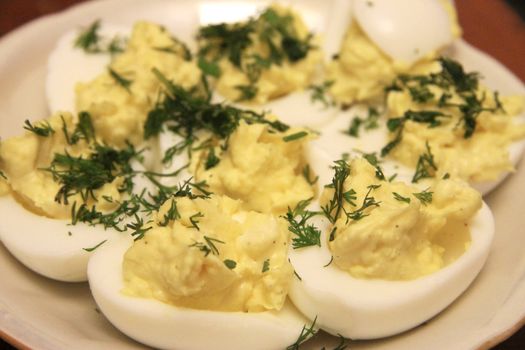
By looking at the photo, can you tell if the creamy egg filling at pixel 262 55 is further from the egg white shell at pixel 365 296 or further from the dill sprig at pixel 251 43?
the egg white shell at pixel 365 296

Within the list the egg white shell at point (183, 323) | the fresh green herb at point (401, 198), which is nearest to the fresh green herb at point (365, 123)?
the fresh green herb at point (401, 198)

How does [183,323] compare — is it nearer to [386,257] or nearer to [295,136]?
[386,257]

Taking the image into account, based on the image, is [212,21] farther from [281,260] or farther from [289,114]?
[281,260]

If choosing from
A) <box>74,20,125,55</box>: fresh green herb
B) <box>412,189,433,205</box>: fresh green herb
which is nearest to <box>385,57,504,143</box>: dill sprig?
<box>412,189,433,205</box>: fresh green herb

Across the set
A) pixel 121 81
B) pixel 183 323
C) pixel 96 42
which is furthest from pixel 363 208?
pixel 96 42

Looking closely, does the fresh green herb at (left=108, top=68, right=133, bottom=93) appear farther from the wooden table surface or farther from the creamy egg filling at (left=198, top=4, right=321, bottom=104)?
the wooden table surface

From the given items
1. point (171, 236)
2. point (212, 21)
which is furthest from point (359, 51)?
point (171, 236)

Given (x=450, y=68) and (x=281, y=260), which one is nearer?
(x=281, y=260)
